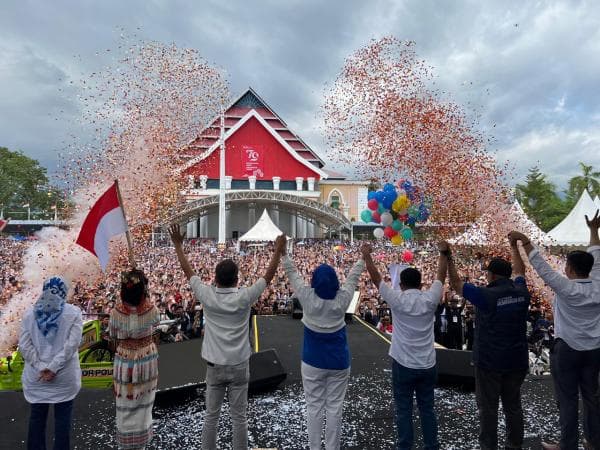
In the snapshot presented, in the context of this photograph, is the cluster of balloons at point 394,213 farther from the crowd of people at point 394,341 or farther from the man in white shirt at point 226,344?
the man in white shirt at point 226,344

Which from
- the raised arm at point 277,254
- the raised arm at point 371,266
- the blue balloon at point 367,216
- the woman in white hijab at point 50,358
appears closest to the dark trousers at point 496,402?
the raised arm at point 371,266

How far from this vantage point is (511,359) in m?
3.45

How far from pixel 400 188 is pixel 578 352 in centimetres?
447

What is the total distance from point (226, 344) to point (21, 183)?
185 feet

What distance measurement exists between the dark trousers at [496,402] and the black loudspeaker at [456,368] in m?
2.10

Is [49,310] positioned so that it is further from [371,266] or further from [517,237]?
[517,237]

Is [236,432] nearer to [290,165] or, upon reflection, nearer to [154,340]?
[154,340]

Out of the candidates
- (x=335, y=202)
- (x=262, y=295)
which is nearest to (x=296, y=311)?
(x=262, y=295)

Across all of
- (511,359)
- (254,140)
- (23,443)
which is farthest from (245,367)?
(254,140)

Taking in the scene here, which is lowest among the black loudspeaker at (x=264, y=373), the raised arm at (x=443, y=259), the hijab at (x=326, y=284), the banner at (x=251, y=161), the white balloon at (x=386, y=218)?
the black loudspeaker at (x=264, y=373)

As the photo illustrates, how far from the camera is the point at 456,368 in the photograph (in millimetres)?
5773

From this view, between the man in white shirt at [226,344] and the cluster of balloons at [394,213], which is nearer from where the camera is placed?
the man in white shirt at [226,344]

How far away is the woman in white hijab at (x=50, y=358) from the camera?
3.24 meters

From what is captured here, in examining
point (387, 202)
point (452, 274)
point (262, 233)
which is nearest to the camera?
point (452, 274)
